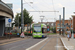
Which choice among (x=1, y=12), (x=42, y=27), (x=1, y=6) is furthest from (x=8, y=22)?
(x=42, y=27)

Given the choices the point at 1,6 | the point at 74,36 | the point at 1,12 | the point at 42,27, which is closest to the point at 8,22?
the point at 1,12

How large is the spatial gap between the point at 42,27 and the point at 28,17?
2969cm

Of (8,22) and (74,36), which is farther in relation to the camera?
(74,36)

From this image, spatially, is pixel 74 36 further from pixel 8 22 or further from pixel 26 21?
pixel 26 21

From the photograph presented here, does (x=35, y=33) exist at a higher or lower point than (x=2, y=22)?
lower

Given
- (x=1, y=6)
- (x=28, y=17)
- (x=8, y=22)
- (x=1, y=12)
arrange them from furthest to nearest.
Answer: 1. (x=28, y=17)
2. (x=8, y=22)
3. (x=1, y=12)
4. (x=1, y=6)

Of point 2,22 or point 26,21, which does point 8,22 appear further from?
point 26,21

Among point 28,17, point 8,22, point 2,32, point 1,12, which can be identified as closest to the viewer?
point 1,12

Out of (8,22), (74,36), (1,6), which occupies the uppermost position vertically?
(1,6)

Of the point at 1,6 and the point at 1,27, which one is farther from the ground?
the point at 1,6

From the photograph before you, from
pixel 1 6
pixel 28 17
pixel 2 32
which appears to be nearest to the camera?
pixel 1 6

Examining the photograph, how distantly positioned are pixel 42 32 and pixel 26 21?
98.2 ft

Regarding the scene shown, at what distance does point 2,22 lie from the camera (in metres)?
40.9

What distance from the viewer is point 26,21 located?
215ft
